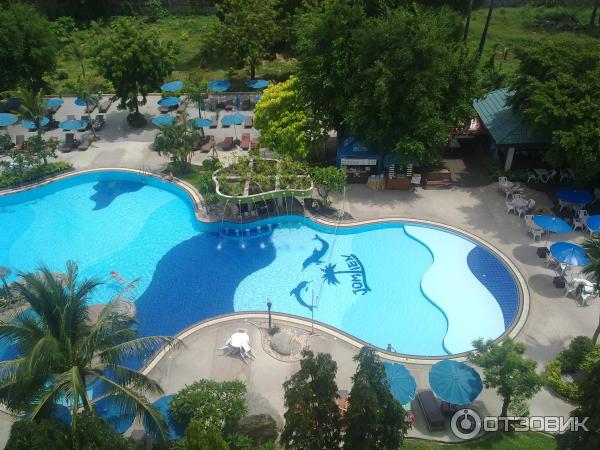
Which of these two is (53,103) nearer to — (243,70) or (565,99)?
(243,70)

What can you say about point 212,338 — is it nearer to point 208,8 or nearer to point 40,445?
point 40,445

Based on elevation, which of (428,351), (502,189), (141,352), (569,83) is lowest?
(428,351)

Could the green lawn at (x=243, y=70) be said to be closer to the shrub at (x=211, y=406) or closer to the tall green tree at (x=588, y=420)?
the shrub at (x=211, y=406)

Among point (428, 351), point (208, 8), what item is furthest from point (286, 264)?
point (208, 8)

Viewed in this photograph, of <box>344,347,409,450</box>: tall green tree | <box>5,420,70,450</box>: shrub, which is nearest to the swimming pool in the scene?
<box>344,347,409,450</box>: tall green tree

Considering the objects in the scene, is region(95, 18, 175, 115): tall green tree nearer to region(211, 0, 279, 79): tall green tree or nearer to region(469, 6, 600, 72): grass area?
region(211, 0, 279, 79): tall green tree
